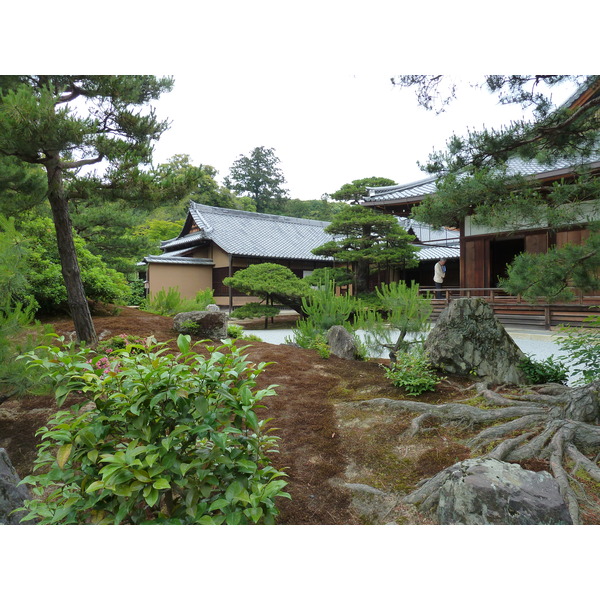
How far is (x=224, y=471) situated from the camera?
1.30m

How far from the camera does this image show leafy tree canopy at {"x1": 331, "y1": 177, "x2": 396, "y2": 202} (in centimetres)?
673

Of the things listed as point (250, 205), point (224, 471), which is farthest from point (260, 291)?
point (224, 471)

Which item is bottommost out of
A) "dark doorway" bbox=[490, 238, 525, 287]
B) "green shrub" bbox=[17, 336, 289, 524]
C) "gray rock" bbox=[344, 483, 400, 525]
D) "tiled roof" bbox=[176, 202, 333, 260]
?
"gray rock" bbox=[344, 483, 400, 525]

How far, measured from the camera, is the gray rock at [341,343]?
4.18 meters

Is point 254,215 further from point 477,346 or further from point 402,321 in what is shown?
point 477,346

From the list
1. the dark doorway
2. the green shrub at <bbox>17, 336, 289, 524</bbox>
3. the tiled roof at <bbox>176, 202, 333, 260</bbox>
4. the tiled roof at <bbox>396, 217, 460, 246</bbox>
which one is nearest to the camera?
the green shrub at <bbox>17, 336, 289, 524</bbox>

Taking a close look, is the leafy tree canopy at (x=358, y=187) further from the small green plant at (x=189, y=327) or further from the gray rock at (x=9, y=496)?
the gray rock at (x=9, y=496)

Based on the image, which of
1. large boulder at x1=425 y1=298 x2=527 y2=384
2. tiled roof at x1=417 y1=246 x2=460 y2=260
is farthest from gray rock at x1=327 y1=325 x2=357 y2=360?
tiled roof at x1=417 y1=246 x2=460 y2=260

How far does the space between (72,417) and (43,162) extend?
8.03ft

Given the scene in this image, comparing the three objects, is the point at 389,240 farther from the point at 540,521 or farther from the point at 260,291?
the point at 540,521

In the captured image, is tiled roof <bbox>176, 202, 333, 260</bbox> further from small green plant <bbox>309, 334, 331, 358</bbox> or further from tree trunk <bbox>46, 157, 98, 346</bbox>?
tree trunk <bbox>46, 157, 98, 346</bbox>

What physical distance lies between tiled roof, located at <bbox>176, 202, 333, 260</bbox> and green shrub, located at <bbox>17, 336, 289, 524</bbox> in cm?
796

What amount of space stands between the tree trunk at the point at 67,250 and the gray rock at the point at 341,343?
2333mm

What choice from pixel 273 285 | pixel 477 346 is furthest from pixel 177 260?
pixel 477 346
